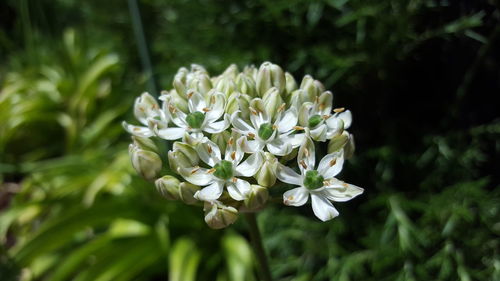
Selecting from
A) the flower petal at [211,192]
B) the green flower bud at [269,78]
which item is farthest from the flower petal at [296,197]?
Result: the green flower bud at [269,78]

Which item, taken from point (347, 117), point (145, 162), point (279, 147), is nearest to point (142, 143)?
point (145, 162)

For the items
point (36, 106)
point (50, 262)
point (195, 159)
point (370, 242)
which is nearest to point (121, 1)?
point (36, 106)

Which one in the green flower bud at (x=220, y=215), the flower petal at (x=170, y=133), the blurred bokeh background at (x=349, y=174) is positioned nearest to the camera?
the green flower bud at (x=220, y=215)

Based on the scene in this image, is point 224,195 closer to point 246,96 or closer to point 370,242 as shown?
point 246,96

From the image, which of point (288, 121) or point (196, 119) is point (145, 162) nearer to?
point (196, 119)

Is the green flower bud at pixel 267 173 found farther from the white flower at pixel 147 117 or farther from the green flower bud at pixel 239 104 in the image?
the white flower at pixel 147 117

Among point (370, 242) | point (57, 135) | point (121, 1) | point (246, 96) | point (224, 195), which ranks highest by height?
point (246, 96)

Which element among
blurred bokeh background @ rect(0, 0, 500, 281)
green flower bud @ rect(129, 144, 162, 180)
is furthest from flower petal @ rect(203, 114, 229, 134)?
blurred bokeh background @ rect(0, 0, 500, 281)

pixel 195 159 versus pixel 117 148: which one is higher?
pixel 195 159
